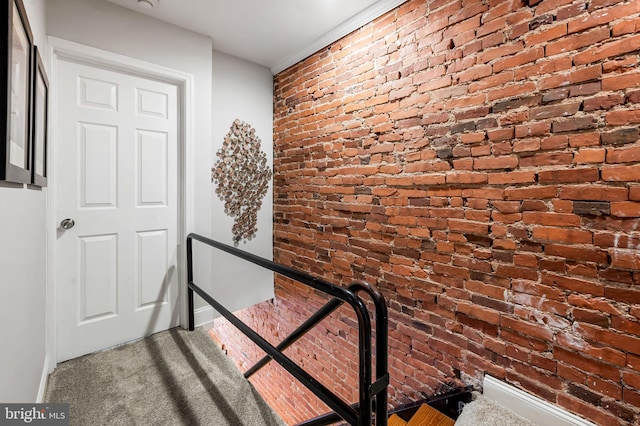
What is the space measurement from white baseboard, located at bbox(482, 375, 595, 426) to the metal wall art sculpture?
2396 millimetres

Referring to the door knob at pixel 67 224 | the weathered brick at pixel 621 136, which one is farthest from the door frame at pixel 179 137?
the weathered brick at pixel 621 136

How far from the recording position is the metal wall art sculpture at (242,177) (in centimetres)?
286

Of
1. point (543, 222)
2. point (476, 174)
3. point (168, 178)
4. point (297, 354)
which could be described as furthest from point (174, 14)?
point (297, 354)

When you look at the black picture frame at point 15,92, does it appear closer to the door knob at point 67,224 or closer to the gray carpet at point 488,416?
the door knob at point 67,224

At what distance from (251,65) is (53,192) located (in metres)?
2.11

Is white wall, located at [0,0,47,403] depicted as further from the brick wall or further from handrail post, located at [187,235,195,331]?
the brick wall

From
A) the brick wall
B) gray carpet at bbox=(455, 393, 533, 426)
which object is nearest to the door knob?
the brick wall

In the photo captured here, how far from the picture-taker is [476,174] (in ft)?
5.68

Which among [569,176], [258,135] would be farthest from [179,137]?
[569,176]

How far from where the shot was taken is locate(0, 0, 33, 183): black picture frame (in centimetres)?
78

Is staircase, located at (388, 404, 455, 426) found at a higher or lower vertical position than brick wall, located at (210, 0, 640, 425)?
lower

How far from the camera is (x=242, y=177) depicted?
9.95 ft

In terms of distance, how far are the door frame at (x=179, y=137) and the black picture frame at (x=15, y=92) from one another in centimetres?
95

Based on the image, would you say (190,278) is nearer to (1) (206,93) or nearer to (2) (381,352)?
(1) (206,93)
